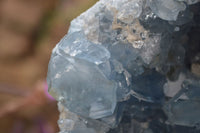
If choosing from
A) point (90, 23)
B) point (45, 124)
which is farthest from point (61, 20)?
point (90, 23)

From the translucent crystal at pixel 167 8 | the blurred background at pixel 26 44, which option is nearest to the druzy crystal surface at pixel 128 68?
the translucent crystal at pixel 167 8

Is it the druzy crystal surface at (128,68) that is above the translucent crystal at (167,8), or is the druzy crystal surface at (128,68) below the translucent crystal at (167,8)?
below

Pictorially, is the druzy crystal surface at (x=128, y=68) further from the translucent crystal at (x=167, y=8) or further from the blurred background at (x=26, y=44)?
the blurred background at (x=26, y=44)

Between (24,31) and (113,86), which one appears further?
(24,31)

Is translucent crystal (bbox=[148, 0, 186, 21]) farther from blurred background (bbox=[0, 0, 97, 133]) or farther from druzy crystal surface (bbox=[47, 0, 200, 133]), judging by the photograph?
blurred background (bbox=[0, 0, 97, 133])

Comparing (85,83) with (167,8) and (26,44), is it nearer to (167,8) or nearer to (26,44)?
(167,8)

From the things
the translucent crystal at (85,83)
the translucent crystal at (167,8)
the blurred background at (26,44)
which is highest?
the translucent crystal at (167,8)

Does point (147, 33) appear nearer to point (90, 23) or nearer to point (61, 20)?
point (90, 23)
